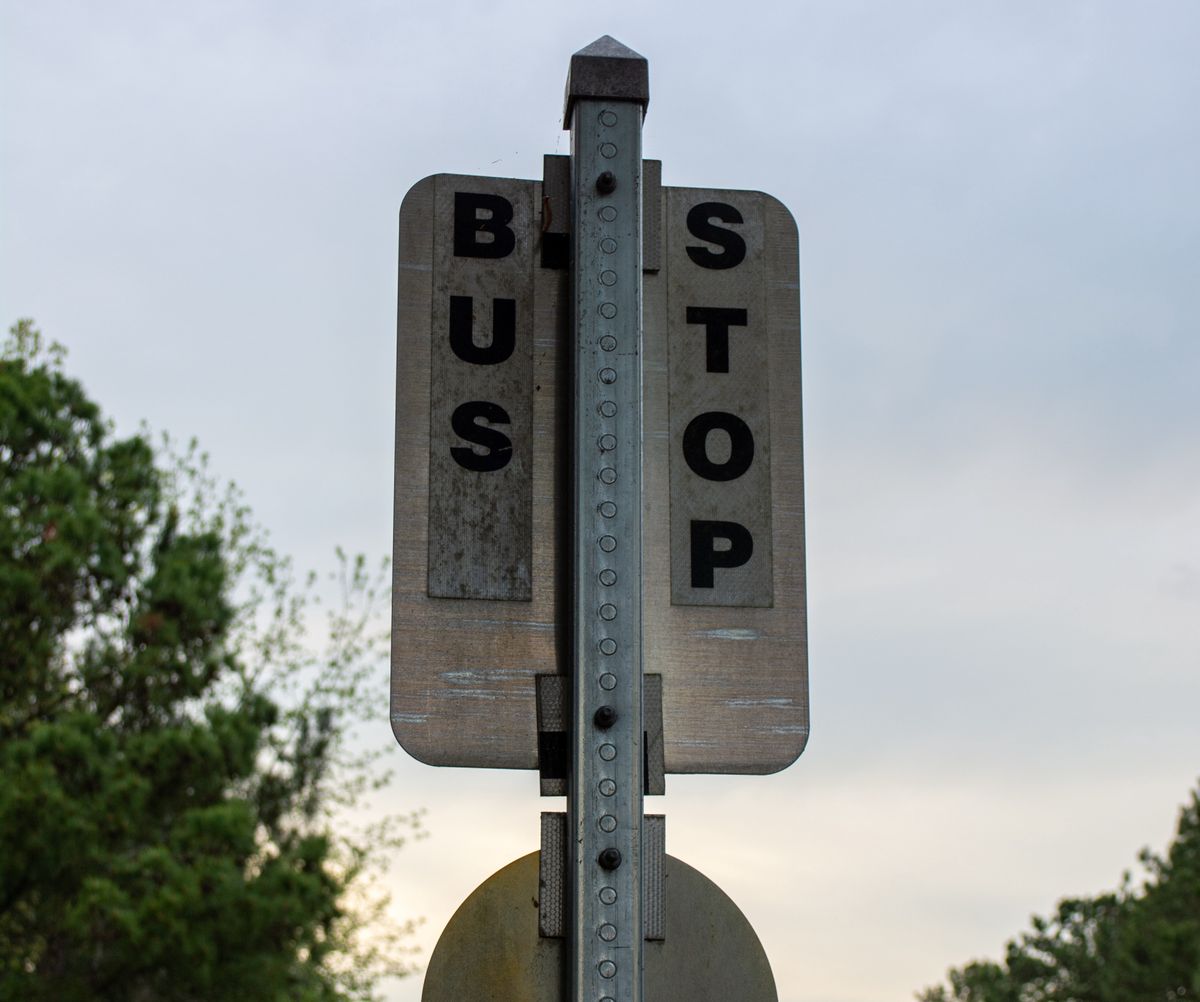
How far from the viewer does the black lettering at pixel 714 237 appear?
538 centimetres

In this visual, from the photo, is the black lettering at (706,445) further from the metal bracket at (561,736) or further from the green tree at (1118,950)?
the green tree at (1118,950)

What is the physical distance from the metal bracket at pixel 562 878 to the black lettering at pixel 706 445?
1.13 m

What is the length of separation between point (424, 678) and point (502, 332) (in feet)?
3.56

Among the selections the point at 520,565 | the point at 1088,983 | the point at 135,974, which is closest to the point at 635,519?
the point at 520,565

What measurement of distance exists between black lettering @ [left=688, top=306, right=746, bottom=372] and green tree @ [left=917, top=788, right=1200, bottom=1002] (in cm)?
2131

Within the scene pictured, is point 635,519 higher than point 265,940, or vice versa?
point 635,519

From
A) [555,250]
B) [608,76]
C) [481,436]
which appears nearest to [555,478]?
[481,436]

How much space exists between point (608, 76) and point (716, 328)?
869 millimetres

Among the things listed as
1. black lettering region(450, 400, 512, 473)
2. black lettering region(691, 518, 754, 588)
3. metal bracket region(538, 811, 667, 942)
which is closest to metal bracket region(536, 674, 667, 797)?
metal bracket region(538, 811, 667, 942)

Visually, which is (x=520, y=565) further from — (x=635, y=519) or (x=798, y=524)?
(x=798, y=524)

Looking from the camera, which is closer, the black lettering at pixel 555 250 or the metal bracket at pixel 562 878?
the metal bracket at pixel 562 878

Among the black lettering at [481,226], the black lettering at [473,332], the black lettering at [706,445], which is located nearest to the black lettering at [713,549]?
the black lettering at [706,445]

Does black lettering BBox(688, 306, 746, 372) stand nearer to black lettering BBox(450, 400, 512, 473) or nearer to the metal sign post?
the metal sign post

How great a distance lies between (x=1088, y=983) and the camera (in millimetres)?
30656
